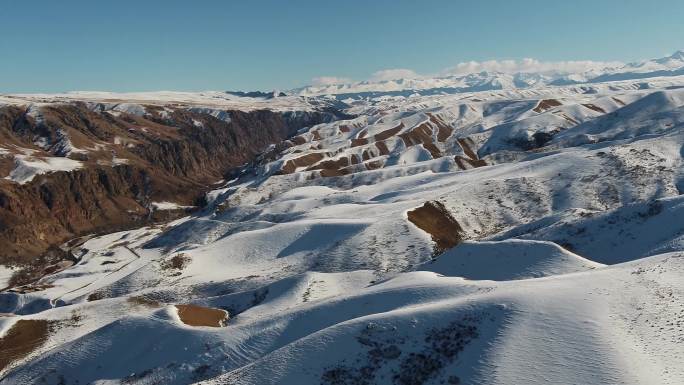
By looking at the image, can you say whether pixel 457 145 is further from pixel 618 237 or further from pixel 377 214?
pixel 618 237

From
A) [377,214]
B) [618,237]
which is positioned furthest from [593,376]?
[377,214]

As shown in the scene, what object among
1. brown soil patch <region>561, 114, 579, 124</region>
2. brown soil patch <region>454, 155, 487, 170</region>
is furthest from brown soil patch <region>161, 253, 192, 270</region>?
brown soil patch <region>561, 114, 579, 124</region>

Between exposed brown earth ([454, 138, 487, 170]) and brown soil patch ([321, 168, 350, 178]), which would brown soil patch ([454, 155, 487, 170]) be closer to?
exposed brown earth ([454, 138, 487, 170])

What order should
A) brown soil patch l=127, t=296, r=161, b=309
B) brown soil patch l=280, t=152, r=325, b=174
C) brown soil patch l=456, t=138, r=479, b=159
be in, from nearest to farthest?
brown soil patch l=127, t=296, r=161, b=309, brown soil patch l=280, t=152, r=325, b=174, brown soil patch l=456, t=138, r=479, b=159

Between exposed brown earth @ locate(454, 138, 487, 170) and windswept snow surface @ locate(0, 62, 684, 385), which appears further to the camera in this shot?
exposed brown earth @ locate(454, 138, 487, 170)

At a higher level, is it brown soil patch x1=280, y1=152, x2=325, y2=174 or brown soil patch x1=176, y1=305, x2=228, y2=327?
brown soil patch x1=280, y1=152, x2=325, y2=174

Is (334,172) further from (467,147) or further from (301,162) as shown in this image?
(467,147)
